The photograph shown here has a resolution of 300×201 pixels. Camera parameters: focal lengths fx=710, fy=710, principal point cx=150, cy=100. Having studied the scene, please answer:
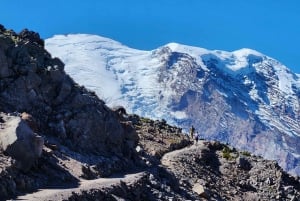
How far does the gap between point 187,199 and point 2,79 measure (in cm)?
1486

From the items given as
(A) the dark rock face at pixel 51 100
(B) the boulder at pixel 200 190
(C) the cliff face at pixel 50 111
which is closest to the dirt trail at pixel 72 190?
(C) the cliff face at pixel 50 111

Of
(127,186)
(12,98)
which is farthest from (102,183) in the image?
(12,98)

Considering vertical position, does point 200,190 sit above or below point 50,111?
below

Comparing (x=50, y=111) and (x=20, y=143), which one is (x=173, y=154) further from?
(x=20, y=143)

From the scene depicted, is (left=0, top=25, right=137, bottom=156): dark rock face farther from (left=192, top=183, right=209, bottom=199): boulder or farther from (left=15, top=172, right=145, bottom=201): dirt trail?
(left=192, top=183, right=209, bottom=199): boulder

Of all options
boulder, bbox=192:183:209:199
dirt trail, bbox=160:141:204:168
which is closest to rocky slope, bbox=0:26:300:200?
boulder, bbox=192:183:209:199

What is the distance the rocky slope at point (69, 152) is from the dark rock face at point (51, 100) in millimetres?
56

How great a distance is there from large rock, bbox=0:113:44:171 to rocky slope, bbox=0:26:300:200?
44mm

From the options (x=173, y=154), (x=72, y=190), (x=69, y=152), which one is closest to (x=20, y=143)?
(x=72, y=190)

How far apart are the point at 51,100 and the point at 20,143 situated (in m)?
10.5

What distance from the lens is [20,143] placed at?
104ft

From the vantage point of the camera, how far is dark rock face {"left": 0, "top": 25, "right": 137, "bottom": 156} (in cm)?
3981

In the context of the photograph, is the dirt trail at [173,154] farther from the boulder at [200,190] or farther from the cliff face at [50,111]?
the cliff face at [50,111]

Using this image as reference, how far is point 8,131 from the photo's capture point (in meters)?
31.8
